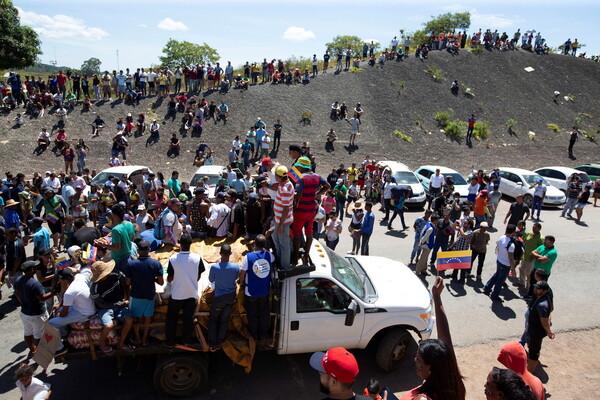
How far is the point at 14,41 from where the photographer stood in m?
21.8

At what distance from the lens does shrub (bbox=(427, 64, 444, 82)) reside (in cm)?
3541

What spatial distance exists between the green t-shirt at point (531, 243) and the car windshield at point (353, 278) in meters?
4.60

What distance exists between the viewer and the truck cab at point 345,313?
589cm

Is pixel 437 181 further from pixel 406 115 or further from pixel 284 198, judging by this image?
pixel 406 115

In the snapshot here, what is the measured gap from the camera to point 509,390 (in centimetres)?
303

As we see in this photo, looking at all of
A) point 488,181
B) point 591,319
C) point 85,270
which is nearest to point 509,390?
point 85,270

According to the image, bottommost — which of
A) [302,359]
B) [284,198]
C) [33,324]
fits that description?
[302,359]

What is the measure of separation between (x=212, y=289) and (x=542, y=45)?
→ 51643 mm

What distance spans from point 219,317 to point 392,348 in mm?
2724

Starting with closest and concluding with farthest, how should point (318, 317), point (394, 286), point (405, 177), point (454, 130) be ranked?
point (318, 317), point (394, 286), point (405, 177), point (454, 130)

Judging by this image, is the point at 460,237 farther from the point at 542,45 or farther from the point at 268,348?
the point at 542,45

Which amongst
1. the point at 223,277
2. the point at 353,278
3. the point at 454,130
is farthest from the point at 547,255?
the point at 454,130

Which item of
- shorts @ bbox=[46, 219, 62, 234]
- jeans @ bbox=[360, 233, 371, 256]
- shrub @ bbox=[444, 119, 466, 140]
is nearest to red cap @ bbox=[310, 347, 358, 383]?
jeans @ bbox=[360, 233, 371, 256]

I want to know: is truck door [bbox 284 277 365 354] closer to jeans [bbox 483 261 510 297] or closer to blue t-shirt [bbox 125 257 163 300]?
blue t-shirt [bbox 125 257 163 300]
